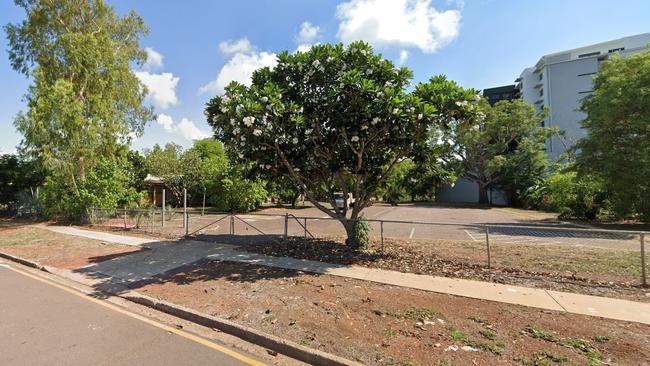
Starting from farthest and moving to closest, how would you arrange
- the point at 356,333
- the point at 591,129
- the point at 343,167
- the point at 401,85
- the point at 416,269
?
the point at 591,129 < the point at 343,167 < the point at 401,85 < the point at 416,269 < the point at 356,333

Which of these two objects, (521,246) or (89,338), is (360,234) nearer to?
(521,246)

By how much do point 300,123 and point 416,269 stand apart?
463cm

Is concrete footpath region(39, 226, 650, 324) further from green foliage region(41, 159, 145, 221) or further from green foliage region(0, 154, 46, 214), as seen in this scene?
green foliage region(0, 154, 46, 214)

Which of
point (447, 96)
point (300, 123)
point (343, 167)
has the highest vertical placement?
point (447, 96)

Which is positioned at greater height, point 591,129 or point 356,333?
point 591,129

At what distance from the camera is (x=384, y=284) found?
704 cm

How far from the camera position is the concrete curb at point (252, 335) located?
413 cm

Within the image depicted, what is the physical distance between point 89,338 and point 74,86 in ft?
76.0

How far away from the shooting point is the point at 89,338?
475 cm

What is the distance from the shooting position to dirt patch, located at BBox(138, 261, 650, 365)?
13.4 feet

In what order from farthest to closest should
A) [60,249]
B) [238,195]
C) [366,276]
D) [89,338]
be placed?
[238,195] → [60,249] → [366,276] → [89,338]

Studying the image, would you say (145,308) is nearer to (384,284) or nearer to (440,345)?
(384,284)

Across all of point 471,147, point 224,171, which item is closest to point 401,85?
point 224,171

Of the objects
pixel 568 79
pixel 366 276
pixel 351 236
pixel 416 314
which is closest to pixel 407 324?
pixel 416 314
